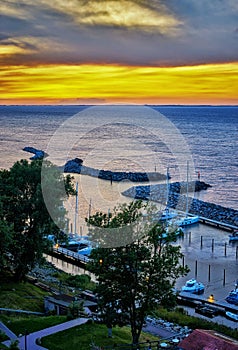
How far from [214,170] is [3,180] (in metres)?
79.2

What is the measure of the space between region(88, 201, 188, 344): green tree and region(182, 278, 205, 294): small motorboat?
1383 centimetres

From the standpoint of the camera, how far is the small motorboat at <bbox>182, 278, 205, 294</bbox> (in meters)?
35.1

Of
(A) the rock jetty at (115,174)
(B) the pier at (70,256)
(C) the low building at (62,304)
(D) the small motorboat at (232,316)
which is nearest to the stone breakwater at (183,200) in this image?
(A) the rock jetty at (115,174)

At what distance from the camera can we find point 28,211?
99.5 ft

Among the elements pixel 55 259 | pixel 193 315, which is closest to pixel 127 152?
pixel 55 259

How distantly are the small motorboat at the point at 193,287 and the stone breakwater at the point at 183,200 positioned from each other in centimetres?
2508

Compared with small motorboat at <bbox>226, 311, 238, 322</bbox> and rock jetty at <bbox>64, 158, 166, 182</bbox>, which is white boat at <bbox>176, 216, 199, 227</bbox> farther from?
rock jetty at <bbox>64, 158, 166, 182</bbox>

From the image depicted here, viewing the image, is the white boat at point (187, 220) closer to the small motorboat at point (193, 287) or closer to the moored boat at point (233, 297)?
the small motorboat at point (193, 287)

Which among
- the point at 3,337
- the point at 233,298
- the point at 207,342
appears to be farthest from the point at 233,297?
the point at 3,337

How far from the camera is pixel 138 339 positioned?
75.3ft

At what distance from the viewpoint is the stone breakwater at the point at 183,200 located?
63.1 meters

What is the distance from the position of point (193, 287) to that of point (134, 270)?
15.2 metres

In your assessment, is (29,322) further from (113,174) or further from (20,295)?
(113,174)

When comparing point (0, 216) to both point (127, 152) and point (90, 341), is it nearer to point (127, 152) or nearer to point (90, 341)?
point (90, 341)
